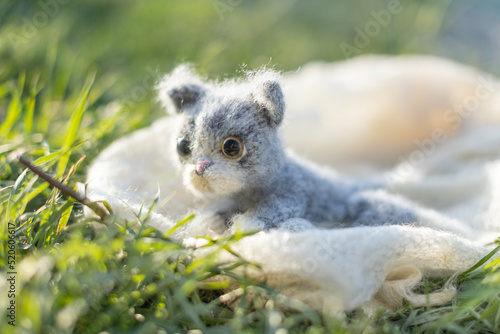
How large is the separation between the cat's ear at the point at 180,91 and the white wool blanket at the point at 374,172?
0.75 ft

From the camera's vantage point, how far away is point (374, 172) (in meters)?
2.18

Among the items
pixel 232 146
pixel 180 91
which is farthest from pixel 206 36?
pixel 232 146

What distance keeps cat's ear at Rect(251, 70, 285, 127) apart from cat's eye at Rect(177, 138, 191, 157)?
235mm

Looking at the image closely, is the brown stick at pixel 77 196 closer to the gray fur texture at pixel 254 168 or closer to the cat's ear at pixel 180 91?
the gray fur texture at pixel 254 168

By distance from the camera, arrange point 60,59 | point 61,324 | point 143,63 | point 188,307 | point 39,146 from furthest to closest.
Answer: point 143,63 → point 60,59 → point 39,146 → point 188,307 → point 61,324

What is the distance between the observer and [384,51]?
3398 mm

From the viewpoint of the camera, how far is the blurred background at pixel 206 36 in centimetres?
237

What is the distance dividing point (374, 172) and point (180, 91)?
122 centimetres

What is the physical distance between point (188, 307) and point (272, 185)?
53 cm

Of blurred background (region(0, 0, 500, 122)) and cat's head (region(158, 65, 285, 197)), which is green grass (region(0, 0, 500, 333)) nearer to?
blurred background (region(0, 0, 500, 122))

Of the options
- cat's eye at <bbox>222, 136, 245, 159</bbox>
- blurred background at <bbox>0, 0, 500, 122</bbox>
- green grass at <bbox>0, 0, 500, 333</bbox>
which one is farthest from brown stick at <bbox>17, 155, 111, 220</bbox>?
blurred background at <bbox>0, 0, 500, 122</bbox>

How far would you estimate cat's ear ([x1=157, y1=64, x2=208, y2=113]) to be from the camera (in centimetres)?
136

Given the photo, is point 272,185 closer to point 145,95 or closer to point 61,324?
point 61,324

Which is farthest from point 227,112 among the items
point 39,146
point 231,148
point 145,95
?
point 145,95
